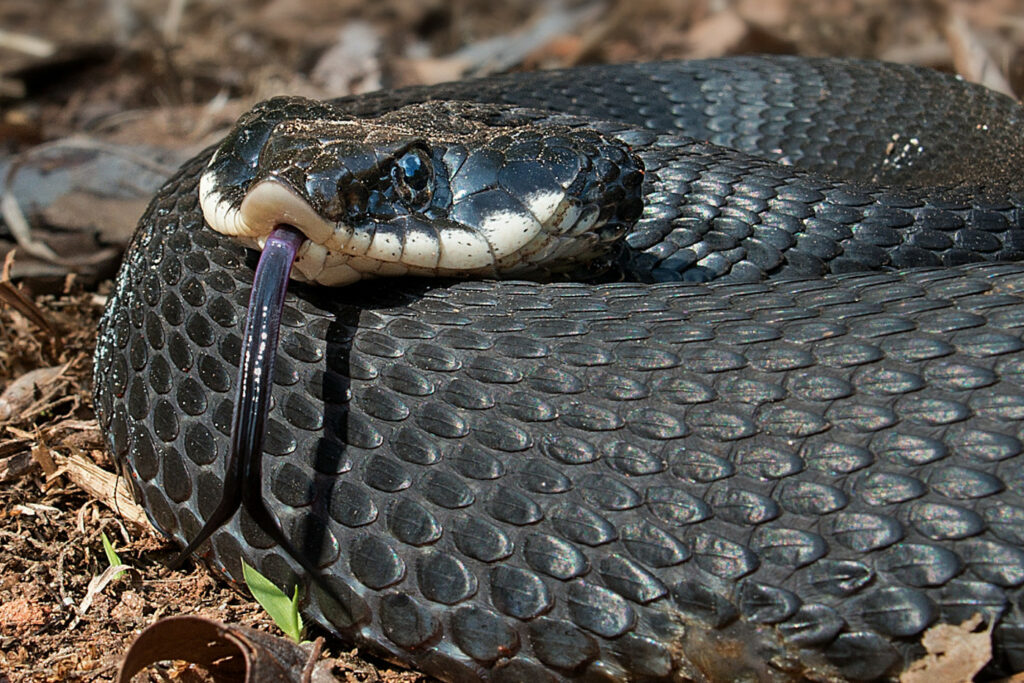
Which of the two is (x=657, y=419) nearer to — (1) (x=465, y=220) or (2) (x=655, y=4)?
(1) (x=465, y=220)

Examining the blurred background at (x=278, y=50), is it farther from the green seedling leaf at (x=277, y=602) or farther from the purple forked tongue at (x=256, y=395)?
the green seedling leaf at (x=277, y=602)

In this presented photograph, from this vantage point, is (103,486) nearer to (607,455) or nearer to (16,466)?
(16,466)

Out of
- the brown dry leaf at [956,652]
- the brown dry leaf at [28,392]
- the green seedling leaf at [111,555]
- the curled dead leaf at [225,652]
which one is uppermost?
the brown dry leaf at [956,652]

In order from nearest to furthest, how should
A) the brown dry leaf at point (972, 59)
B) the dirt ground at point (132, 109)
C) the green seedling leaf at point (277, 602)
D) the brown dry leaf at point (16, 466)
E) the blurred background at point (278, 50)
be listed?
the green seedling leaf at point (277, 602), the dirt ground at point (132, 109), the brown dry leaf at point (16, 466), the blurred background at point (278, 50), the brown dry leaf at point (972, 59)

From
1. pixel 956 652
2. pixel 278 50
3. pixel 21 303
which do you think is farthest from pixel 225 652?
pixel 278 50

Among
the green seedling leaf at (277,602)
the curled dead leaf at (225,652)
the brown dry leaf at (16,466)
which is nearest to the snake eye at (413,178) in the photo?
the green seedling leaf at (277,602)
